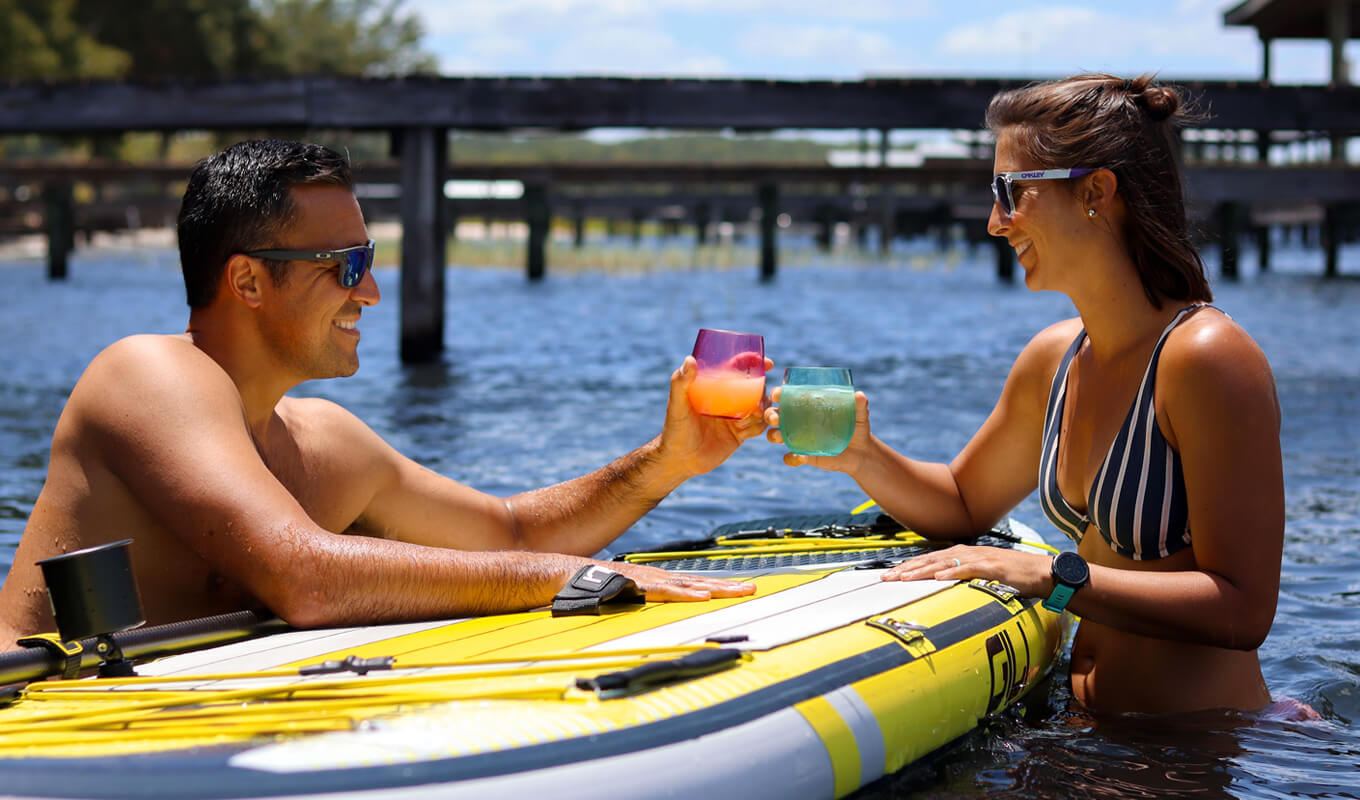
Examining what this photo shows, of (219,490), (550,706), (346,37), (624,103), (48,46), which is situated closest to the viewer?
(550,706)

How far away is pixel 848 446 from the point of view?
3.28m

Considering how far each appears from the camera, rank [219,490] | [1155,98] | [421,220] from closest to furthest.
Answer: [219,490] < [1155,98] < [421,220]

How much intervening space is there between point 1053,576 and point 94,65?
43186mm

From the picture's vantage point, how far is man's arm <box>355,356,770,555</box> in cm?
324

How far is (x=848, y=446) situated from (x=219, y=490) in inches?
58.7

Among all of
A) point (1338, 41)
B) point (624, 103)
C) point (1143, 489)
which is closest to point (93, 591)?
point (1143, 489)

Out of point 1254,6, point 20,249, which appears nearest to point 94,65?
point 20,249

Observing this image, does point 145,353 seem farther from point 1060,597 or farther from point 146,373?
point 1060,597

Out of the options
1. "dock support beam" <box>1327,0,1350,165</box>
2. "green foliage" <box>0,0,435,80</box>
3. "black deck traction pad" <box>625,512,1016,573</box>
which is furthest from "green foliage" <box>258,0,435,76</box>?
"black deck traction pad" <box>625,512,1016,573</box>

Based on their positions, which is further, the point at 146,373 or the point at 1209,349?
the point at 1209,349

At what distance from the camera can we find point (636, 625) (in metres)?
2.59

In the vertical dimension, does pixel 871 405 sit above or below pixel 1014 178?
below

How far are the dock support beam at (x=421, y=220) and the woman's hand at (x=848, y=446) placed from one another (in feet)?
27.6

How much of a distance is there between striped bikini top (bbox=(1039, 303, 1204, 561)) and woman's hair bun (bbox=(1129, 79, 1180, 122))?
42 cm
